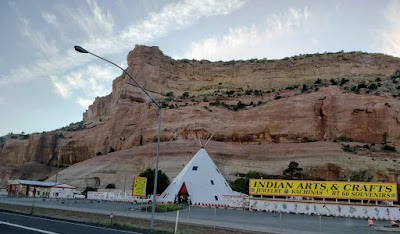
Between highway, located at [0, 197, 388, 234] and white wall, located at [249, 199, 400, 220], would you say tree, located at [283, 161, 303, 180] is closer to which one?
white wall, located at [249, 199, 400, 220]

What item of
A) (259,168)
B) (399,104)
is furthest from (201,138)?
(399,104)

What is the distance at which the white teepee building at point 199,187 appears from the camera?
46531mm

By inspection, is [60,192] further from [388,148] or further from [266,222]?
[388,148]

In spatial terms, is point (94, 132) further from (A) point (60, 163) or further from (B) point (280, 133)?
(B) point (280, 133)

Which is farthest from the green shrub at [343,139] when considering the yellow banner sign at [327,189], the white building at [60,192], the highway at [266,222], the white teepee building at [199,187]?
the white building at [60,192]

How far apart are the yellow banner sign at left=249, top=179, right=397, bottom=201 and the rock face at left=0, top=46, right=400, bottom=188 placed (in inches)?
1256

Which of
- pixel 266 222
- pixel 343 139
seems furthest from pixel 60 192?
pixel 343 139

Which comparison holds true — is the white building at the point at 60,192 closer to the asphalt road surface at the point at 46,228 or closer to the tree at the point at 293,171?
the tree at the point at 293,171

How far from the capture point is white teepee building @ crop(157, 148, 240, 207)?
46.5 m

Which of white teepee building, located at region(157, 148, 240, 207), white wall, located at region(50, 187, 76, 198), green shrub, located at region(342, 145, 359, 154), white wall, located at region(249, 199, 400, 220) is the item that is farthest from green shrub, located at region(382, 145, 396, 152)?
white wall, located at region(50, 187, 76, 198)

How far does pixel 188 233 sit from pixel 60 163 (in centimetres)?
9998

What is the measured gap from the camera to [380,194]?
1517 inches

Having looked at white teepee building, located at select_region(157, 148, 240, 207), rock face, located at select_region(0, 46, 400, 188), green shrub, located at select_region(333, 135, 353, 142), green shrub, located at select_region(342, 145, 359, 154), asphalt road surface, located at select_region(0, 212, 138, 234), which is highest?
rock face, located at select_region(0, 46, 400, 188)

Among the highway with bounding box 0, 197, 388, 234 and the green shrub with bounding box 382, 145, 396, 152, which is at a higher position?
the green shrub with bounding box 382, 145, 396, 152
